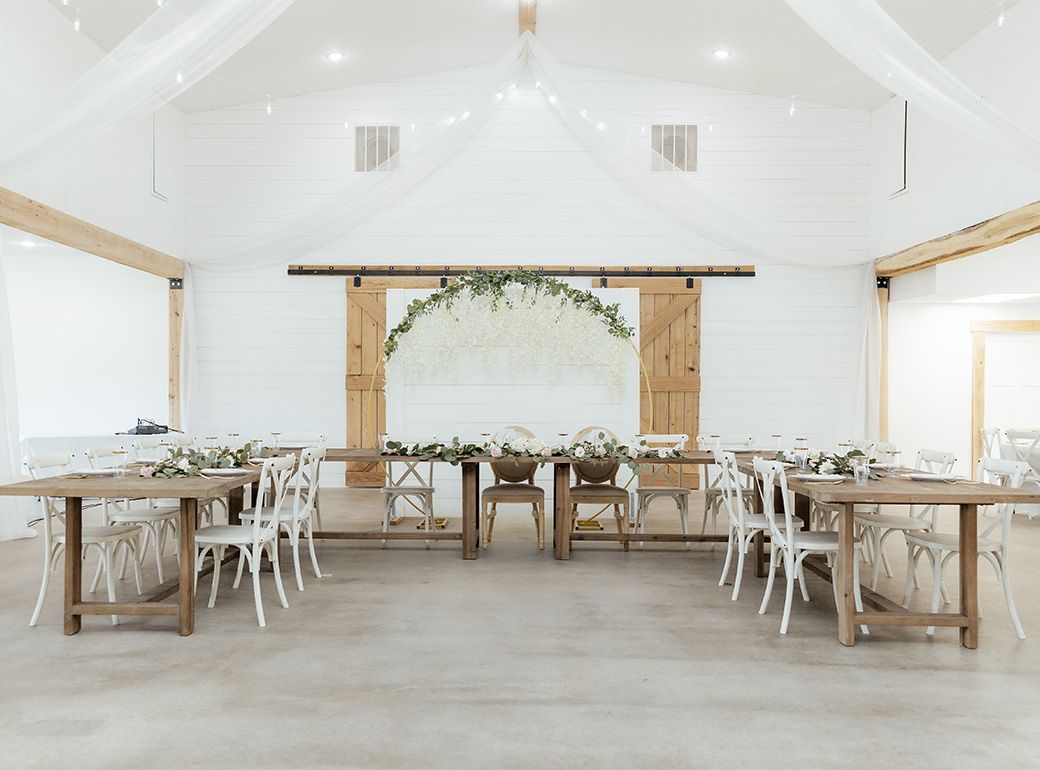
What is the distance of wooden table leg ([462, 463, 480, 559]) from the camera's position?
5.21 meters

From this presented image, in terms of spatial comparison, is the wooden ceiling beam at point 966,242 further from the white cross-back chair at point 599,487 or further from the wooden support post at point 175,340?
the wooden support post at point 175,340

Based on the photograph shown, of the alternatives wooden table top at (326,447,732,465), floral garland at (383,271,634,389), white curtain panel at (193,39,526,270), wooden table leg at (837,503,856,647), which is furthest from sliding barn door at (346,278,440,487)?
wooden table leg at (837,503,856,647)

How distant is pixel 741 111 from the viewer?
27.5 feet

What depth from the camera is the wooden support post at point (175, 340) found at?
8328mm

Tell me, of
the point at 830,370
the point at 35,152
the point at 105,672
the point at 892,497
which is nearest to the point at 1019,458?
the point at 830,370

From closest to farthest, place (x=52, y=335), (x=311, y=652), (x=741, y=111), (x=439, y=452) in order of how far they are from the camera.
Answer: (x=311, y=652) < (x=439, y=452) < (x=741, y=111) < (x=52, y=335)

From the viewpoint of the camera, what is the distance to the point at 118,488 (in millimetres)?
3480

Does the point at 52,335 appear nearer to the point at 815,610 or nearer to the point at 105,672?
the point at 105,672

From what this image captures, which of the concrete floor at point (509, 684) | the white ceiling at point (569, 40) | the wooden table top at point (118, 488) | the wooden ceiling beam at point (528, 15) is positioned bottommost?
the concrete floor at point (509, 684)

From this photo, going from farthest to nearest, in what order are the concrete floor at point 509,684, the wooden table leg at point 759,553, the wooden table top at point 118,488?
the wooden table leg at point 759,553, the wooden table top at point 118,488, the concrete floor at point 509,684

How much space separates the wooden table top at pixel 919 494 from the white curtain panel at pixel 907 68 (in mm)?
2156

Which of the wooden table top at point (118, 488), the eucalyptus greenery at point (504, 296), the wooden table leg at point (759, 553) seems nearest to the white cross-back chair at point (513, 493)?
the eucalyptus greenery at point (504, 296)

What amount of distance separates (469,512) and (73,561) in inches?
95.5

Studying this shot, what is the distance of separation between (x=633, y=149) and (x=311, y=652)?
18.8ft
